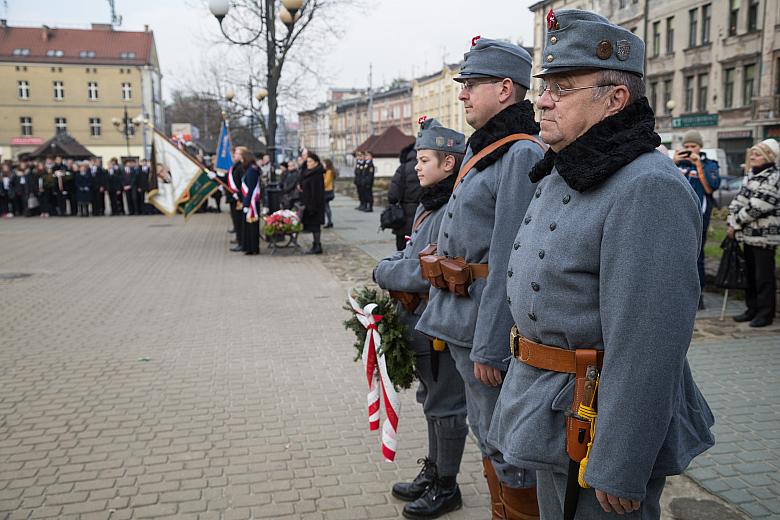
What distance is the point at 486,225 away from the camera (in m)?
2.95

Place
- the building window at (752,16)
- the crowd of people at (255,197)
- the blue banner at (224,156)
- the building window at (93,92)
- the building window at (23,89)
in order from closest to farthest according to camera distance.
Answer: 1. the crowd of people at (255,197)
2. the blue banner at (224,156)
3. the building window at (752,16)
4. the building window at (23,89)
5. the building window at (93,92)

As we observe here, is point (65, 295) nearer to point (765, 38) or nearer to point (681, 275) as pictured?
point (681, 275)

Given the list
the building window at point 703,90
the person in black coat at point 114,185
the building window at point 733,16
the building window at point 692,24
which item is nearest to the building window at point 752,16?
the building window at point 733,16

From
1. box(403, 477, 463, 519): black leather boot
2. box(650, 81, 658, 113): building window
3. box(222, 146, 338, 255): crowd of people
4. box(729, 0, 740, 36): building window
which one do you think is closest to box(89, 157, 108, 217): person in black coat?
box(222, 146, 338, 255): crowd of people

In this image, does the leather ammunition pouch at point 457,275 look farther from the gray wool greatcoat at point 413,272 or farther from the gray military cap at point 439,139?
the gray military cap at point 439,139

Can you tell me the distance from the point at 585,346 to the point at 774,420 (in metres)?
3.56

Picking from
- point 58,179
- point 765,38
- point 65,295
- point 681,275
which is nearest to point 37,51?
point 58,179

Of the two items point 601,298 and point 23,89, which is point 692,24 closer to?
point 601,298

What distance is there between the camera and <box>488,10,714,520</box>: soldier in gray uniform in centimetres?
181

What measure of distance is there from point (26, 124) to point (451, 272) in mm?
71699

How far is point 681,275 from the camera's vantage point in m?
1.79

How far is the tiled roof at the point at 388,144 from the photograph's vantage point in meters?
31.1

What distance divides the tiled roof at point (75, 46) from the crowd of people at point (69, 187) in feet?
146

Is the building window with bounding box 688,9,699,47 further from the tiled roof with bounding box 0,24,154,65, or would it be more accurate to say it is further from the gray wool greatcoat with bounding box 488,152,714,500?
the tiled roof with bounding box 0,24,154,65
